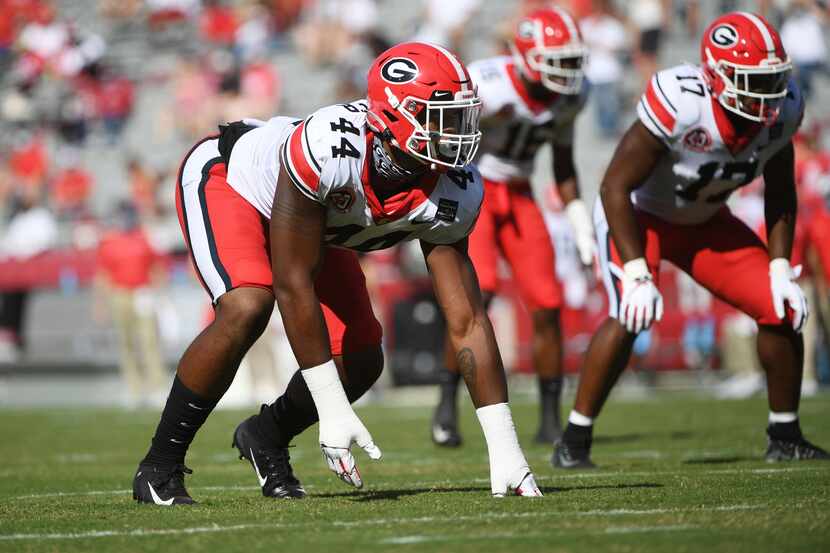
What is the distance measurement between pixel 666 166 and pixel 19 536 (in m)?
3.14

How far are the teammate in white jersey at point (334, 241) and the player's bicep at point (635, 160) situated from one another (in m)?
1.15

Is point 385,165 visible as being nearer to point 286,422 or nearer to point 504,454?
point 504,454

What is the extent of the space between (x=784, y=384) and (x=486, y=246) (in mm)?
2060

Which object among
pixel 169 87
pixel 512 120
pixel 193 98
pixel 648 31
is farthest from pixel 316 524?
pixel 169 87

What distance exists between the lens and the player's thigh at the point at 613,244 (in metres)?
5.85

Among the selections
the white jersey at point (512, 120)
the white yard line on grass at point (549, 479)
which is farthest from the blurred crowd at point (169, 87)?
the white yard line on grass at point (549, 479)

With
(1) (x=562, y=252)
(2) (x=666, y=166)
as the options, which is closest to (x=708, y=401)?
(1) (x=562, y=252)

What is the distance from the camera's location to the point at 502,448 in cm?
441

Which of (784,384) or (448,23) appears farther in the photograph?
(448,23)

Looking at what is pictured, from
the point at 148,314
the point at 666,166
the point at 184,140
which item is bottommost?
the point at 148,314

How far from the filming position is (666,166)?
580 centimetres

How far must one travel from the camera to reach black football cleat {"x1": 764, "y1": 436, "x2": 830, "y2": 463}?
585 cm

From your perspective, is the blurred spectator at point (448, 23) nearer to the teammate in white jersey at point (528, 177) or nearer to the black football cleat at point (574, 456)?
the teammate in white jersey at point (528, 177)

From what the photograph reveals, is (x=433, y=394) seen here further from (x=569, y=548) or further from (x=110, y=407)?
(x=569, y=548)
